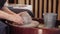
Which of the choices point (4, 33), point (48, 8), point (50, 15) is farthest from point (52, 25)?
point (48, 8)

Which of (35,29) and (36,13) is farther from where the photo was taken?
(36,13)

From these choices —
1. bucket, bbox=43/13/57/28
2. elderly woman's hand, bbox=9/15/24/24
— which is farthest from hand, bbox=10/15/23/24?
bucket, bbox=43/13/57/28

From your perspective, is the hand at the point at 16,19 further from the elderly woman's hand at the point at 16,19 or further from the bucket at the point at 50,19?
the bucket at the point at 50,19

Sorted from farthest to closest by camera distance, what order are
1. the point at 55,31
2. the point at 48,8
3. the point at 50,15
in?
the point at 48,8, the point at 50,15, the point at 55,31

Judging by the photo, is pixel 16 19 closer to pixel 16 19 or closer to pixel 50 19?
pixel 16 19

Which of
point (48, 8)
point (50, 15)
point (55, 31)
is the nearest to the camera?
point (55, 31)

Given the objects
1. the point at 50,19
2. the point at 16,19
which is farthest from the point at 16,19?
the point at 50,19

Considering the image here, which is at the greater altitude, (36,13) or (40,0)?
(40,0)

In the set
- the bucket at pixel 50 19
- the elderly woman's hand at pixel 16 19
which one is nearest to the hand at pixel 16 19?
the elderly woman's hand at pixel 16 19

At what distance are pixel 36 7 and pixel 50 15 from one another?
2.00m

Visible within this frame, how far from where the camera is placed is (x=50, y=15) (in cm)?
89

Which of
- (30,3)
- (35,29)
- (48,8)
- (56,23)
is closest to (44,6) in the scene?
(48,8)

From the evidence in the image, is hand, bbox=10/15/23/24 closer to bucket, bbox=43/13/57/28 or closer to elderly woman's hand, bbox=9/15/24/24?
elderly woman's hand, bbox=9/15/24/24

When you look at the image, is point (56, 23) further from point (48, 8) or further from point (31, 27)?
point (48, 8)
